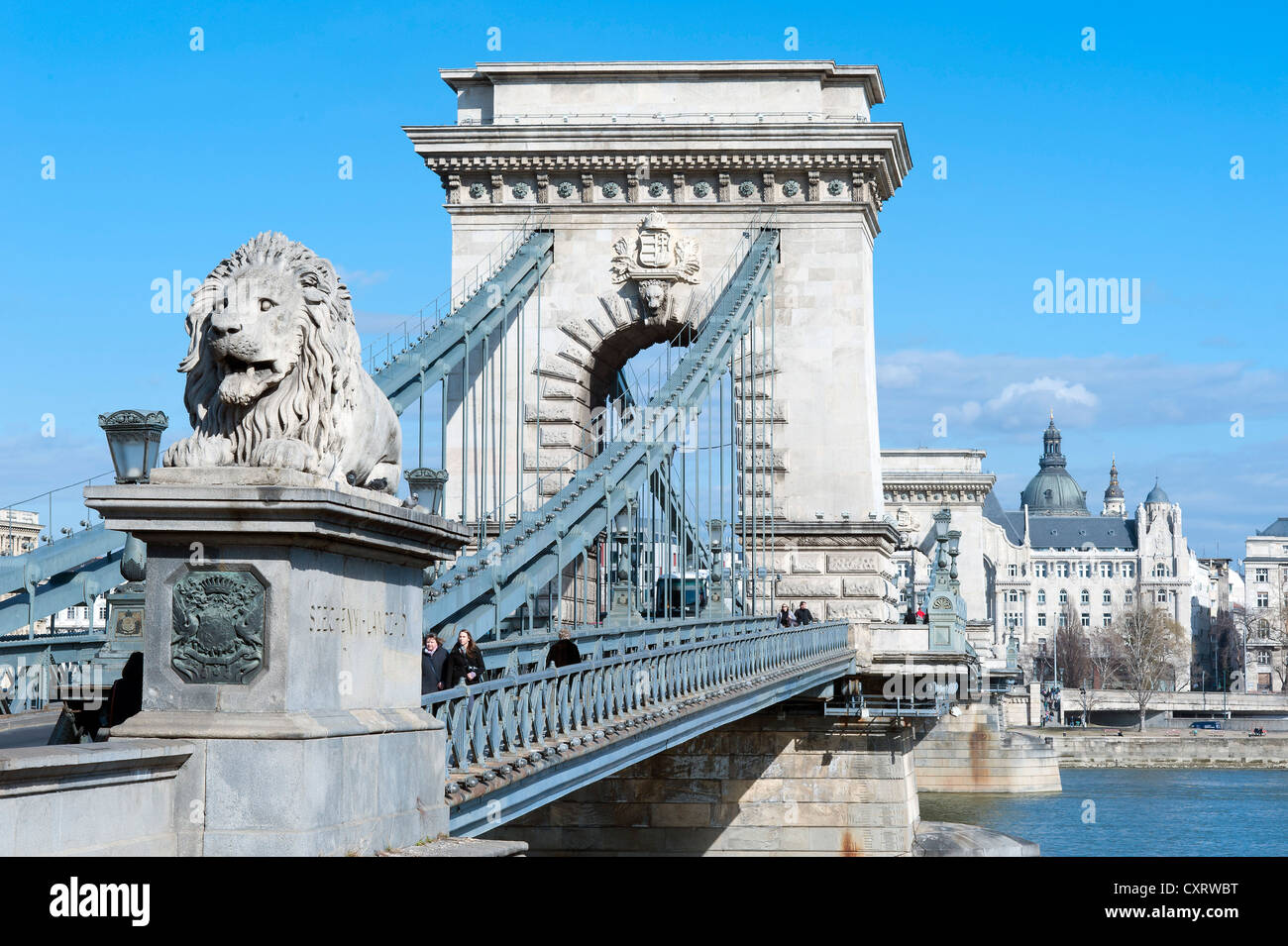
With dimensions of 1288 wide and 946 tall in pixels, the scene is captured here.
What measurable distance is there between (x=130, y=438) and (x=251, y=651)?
564 cm

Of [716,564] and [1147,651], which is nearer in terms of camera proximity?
[716,564]

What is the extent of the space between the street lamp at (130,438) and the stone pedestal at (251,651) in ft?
16.9

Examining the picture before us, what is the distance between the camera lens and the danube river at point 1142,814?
52.5 meters

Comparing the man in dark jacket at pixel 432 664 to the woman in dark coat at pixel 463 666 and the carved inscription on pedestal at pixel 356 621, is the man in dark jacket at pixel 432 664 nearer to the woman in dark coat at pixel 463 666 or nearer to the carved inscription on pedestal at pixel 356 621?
the woman in dark coat at pixel 463 666

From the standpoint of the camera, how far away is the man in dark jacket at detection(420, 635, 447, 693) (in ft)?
42.8

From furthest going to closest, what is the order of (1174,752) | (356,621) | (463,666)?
(1174,752) → (463,666) → (356,621)

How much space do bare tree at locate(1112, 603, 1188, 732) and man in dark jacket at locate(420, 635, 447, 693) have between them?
97346 mm

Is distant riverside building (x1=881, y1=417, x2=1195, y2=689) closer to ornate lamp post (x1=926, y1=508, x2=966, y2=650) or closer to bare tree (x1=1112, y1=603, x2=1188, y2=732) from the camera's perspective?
bare tree (x1=1112, y1=603, x2=1188, y2=732)

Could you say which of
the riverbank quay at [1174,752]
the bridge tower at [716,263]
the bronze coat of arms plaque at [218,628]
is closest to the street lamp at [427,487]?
the bronze coat of arms plaque at [218,628]

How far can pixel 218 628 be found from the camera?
27.9 ft

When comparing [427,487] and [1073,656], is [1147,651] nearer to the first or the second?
[1073,656]

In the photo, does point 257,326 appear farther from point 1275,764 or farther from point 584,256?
point 1275,764

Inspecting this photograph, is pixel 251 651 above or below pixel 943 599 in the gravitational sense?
below

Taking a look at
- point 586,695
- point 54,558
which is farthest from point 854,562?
point 54,558
